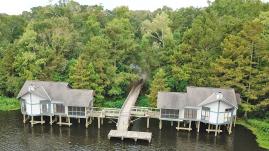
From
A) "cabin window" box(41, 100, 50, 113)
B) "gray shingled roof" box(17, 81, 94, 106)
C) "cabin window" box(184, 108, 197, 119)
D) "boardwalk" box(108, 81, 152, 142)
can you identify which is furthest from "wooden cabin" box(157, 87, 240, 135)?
"cabin window" box(41, 100, 50, 113)

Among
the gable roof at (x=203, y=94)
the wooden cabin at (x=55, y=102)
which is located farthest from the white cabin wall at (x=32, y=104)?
the gable roof at (x=203, y=94)

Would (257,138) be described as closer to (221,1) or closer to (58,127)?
(58,127)

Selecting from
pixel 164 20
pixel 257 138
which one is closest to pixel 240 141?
pixel 257 138

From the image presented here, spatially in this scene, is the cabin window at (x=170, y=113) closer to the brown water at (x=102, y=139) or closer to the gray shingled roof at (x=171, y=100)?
the gray shingled roof at (x=171, y=100)

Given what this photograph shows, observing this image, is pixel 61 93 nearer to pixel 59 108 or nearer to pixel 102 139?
pixel 59 108

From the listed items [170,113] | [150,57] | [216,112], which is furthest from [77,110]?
[216,112]

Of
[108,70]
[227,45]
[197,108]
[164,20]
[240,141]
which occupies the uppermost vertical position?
[164,20]
